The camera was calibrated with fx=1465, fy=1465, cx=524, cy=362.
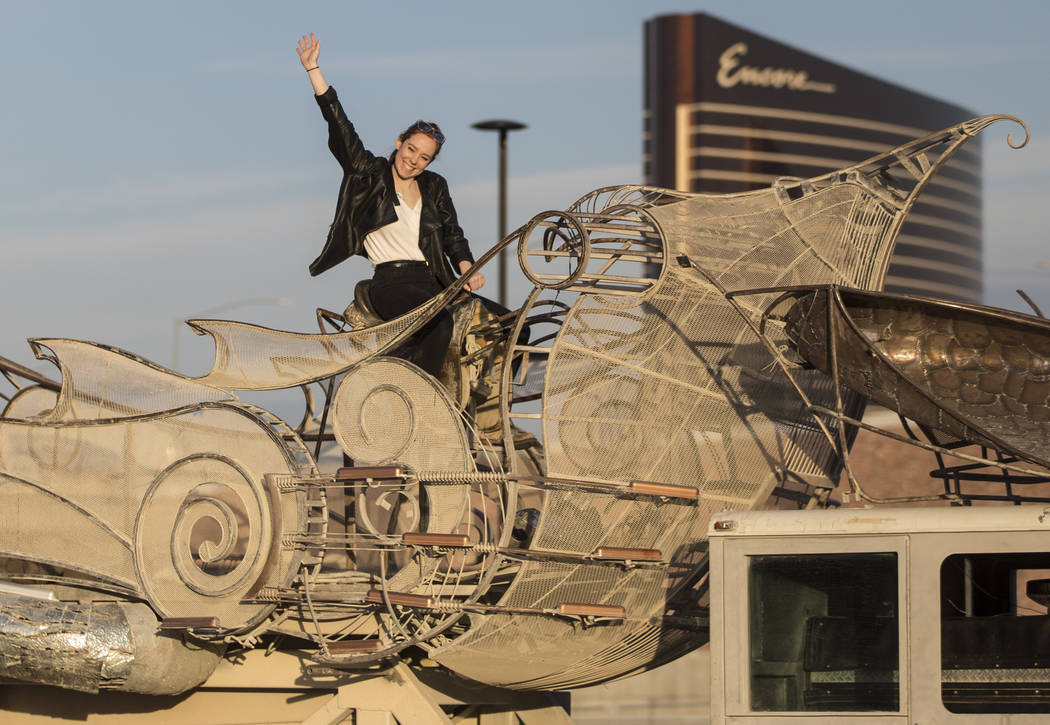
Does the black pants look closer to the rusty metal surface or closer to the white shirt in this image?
the white shirt

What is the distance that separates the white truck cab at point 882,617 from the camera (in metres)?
7.38

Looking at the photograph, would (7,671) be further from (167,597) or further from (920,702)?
(920,702)

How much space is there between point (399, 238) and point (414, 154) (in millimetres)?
604

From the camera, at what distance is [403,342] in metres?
9.87

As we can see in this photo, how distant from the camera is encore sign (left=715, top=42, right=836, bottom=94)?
65.1 m

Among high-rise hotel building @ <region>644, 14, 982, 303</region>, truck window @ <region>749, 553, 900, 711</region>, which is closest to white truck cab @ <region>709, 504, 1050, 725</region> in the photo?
truck window @ <region>749, 553, 900, 711</region>

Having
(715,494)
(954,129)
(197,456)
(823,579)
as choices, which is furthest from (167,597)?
(954,129)

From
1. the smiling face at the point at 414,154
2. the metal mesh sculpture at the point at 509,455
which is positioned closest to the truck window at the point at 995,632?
the metal mesh sculpture at the point at 509,455

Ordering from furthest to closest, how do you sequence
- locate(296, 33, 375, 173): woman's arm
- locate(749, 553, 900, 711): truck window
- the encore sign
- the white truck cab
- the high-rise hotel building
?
the encore sign < the high-rise hotel building < locate(296, 33, 375, 173): woman's arm < locate(749, 553, 900, 711): truck window < the white truck cab

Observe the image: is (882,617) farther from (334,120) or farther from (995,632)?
(334,120)

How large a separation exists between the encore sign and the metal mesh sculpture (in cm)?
5592

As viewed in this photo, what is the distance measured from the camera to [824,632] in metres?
7.62

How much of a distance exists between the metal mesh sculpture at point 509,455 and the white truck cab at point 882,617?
1.23 metres

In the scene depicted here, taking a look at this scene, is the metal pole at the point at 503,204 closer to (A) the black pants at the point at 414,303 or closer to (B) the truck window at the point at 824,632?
(A) the black pants at the point at 414,303
